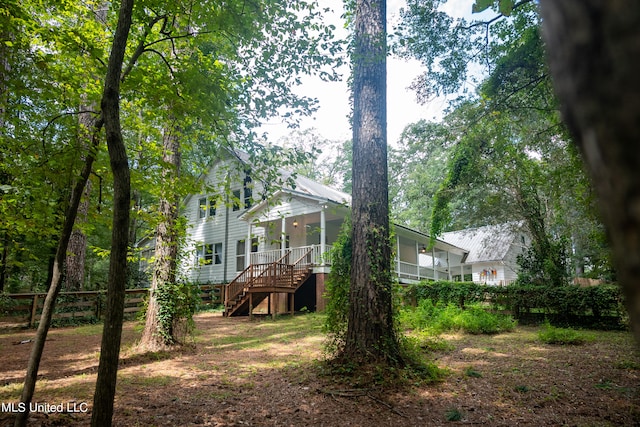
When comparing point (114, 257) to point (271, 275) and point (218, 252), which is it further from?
point (218, 252)

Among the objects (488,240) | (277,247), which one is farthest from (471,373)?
(488,240)

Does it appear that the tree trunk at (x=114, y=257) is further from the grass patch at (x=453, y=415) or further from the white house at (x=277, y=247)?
the grass patch at (x=453, y=415)

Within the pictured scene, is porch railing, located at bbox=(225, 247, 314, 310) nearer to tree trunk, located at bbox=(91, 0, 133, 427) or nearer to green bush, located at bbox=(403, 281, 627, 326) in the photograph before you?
green bush, located at bbox=(403, 281, 627, 326)

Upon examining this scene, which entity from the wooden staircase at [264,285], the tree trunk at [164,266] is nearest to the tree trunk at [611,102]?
the tree trunk at [164,266]

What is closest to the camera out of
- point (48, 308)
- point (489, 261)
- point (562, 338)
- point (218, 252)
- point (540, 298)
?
point (48, 308)

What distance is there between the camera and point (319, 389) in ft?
15.6

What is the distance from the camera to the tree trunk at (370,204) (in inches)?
204

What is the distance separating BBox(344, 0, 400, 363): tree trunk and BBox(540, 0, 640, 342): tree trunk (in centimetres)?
497

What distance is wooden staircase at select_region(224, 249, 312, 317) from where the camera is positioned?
1361 centimetres

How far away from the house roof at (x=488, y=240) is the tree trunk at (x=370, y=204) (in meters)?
14.7

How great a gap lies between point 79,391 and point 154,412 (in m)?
1.48

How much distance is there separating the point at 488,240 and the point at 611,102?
23.0 m

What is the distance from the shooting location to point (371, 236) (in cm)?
545

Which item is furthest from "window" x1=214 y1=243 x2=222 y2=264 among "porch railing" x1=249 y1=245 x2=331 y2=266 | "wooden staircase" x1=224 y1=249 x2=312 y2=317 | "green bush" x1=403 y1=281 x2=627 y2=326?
"green bush" x1=403 y1=281 x2=627 y2=326
